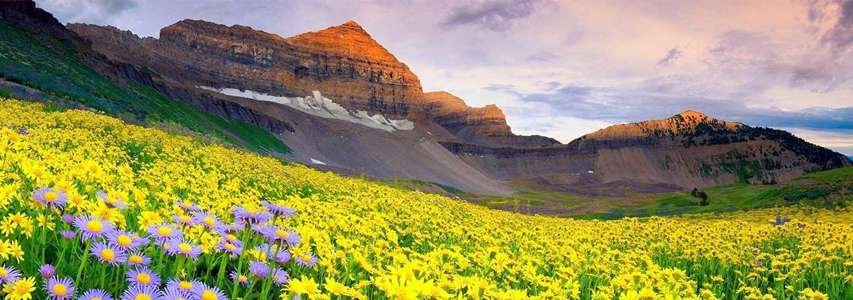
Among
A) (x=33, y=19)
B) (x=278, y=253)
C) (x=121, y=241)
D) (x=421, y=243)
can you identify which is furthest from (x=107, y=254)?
(x=33, y=19)

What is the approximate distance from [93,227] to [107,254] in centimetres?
19

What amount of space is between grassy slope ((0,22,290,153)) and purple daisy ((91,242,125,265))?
35979 millimetres

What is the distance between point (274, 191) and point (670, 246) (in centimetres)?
909

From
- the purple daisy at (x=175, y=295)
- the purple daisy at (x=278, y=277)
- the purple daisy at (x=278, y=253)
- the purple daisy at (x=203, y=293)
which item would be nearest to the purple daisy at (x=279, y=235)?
the purple daisy at (x=278, y=253)

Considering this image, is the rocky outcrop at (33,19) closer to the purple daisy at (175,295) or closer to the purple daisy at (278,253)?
the purple daisy at (278,253)

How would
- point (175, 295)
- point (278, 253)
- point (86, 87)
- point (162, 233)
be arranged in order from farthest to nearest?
point (86, 87) < point (278, 253) < point (162, 233) < point (175, 295)

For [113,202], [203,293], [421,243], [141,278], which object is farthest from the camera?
[421,243]

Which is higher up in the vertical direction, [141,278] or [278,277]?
[141,278]

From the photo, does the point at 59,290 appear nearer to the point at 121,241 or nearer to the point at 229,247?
the point at 121,241

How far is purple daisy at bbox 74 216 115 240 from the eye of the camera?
120 inches

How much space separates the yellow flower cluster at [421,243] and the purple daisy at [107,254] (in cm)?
29

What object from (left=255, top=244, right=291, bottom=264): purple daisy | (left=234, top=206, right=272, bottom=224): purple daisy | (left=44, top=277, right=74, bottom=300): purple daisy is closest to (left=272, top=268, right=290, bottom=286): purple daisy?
(left=255, top=244, right=291, bottom=264): purple daisy

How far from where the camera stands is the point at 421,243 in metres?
9.14

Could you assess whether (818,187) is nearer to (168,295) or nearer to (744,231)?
(744,231)
